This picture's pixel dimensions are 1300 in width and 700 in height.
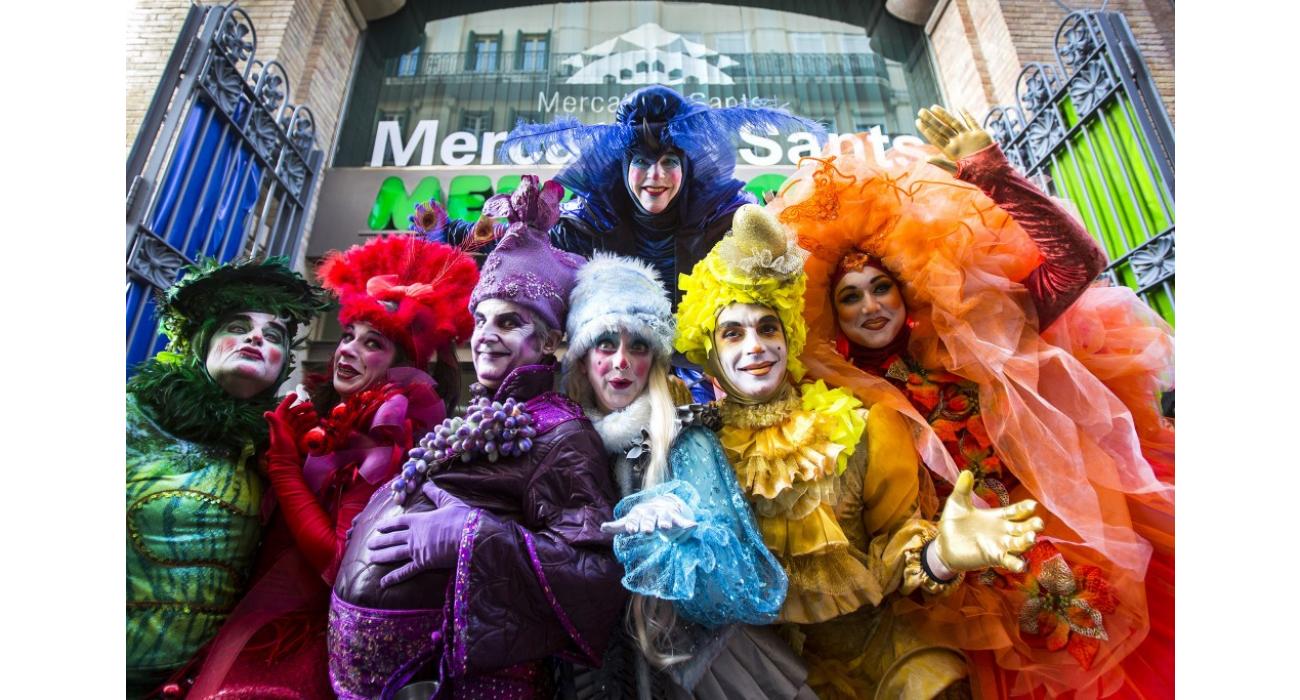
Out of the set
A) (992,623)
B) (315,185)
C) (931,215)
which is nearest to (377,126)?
(315,185)

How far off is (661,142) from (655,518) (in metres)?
1.70

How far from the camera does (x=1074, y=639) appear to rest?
61.6 inches

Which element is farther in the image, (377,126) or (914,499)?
(377,126)

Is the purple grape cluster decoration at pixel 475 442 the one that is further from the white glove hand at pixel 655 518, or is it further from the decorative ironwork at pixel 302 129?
the decorative ironwork at pixel 302 129

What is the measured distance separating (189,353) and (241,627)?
0.98 m

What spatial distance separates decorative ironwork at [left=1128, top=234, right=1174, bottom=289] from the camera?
4.14 metres

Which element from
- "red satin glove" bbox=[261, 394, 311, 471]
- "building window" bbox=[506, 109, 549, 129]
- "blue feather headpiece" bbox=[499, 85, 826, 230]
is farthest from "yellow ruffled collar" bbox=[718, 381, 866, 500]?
"building window" bbox=[506, 109, 549, 129]

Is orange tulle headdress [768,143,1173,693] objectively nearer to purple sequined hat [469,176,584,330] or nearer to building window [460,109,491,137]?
purple sequined hat [469,176,584,330]

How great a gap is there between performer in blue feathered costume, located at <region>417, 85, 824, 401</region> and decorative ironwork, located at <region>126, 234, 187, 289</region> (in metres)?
2.74

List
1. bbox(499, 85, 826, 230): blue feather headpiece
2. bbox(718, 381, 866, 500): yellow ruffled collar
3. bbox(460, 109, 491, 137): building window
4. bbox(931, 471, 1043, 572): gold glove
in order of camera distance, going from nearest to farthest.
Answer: bbox(931, 471, 1043, 572): gold glove → bbox(718, 381, 866, 500): yellow ruffled collar → bbox(499, 85, 826, 230): blue feather headpiece → bbox(460, 109, 491, 137): building window

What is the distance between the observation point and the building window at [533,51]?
7.82 meters

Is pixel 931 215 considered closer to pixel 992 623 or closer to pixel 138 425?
pixel 992 623

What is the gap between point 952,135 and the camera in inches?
83.5
